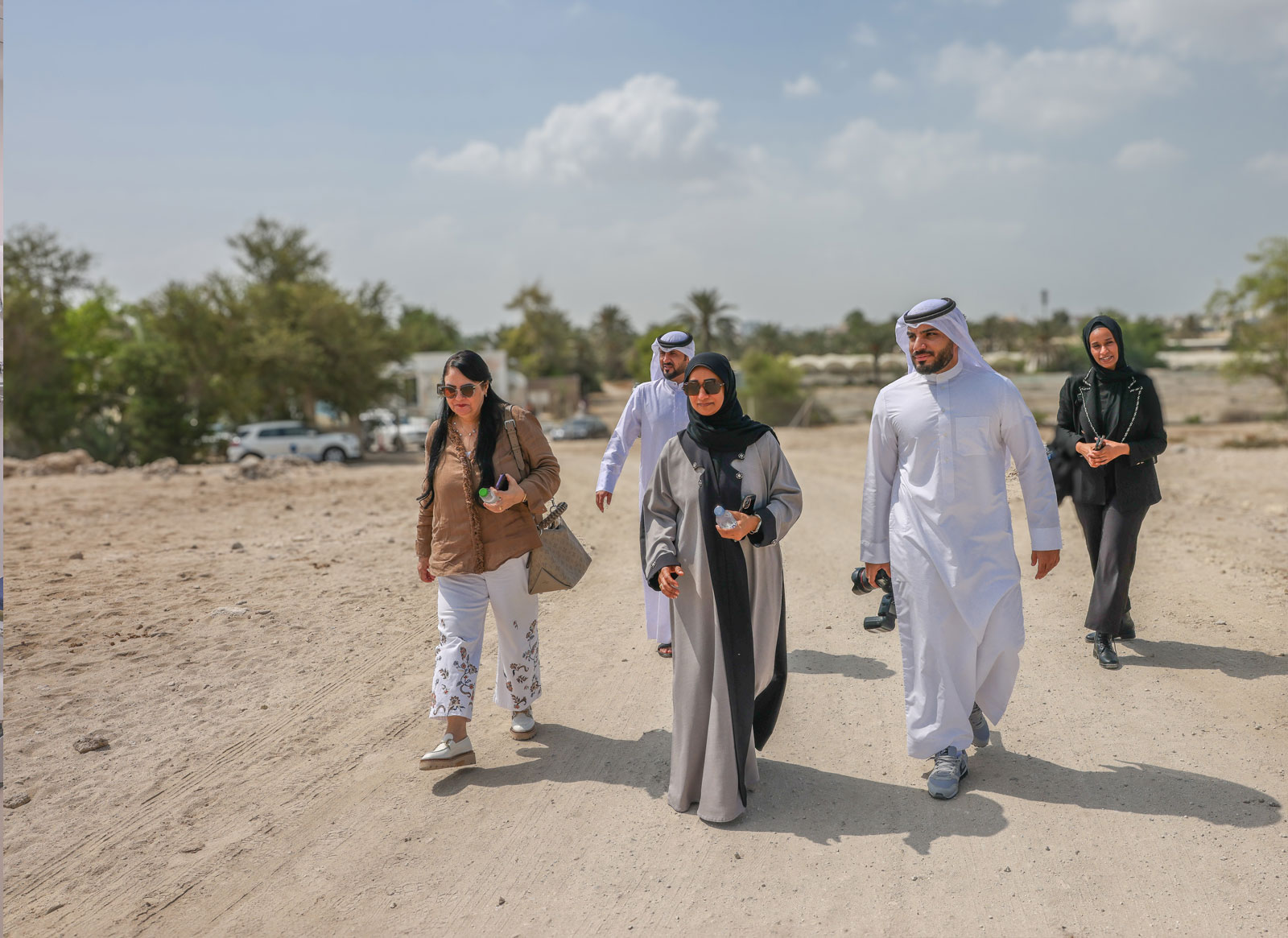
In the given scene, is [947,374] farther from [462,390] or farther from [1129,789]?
[462,390]

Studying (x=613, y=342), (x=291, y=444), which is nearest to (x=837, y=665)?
(x=291, y=444)

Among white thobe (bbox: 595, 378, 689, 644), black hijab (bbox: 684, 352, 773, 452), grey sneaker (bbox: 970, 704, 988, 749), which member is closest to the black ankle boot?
grey sneaker (bbox: 970, 704, 988, 749)

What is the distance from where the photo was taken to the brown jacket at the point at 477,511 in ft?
13.8

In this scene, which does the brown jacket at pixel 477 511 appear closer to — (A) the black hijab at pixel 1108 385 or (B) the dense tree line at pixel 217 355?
(A) the black hijab at pixel 1108 385

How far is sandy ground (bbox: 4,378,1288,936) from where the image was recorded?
10.4ft

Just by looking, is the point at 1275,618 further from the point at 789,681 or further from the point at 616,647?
the point at 616,647

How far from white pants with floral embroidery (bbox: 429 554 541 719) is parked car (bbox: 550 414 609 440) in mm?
32113

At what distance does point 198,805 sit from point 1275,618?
20.4ft

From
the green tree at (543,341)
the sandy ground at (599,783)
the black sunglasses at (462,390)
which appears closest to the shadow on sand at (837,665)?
the sandy ground at (599,783)

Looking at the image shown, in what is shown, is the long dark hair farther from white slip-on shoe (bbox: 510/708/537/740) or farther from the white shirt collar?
the white shirt collar

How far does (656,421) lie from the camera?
5.96 m

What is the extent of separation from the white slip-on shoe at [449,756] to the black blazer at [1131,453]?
12.0 ft

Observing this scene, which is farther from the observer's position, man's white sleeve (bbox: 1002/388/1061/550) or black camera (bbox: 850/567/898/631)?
black camera (bbox: 850/567/898/631)

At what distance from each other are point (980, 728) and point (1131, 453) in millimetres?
1986
